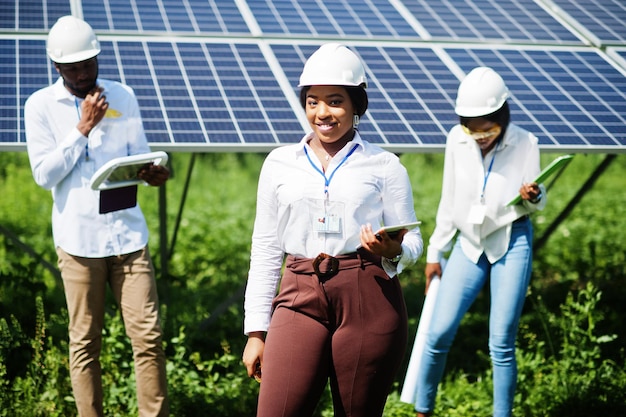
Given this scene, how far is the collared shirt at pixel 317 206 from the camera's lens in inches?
138

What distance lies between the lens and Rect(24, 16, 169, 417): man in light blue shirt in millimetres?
4797

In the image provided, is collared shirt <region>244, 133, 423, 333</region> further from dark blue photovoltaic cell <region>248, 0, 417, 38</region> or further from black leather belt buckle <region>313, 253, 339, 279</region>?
dark blue photovoltaic cell <region>248, 0, 417, 38</region>

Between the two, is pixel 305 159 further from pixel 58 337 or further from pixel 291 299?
pixel 58 337

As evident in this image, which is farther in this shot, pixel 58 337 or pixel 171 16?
pixel 171 16

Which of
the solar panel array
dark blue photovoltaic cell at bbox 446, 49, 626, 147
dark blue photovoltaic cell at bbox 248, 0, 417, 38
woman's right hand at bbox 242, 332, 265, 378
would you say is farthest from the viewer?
dark blue photovoltaic cell at bbox 248, 0, 417, 38

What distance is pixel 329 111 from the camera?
353 cm

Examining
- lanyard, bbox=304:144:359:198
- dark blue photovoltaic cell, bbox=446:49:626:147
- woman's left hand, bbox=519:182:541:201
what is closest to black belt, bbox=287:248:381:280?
lanyard, bbox=304:144:359:198

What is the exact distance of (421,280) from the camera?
916 cm

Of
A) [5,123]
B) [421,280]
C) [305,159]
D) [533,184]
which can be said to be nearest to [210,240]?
[421,280]

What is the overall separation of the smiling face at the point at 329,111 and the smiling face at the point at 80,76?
1733 mm

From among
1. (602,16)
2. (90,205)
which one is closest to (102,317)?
(90,205)

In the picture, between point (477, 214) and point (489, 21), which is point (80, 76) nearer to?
point (477, 214)

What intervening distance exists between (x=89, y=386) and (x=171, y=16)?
3.49m

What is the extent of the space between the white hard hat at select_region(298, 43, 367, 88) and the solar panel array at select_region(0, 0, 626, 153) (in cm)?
210
